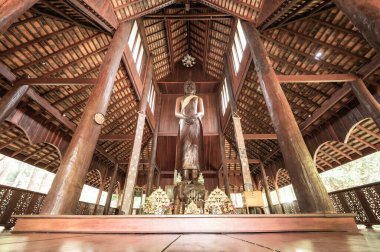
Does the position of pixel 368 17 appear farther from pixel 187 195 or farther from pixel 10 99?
pixel 10 99

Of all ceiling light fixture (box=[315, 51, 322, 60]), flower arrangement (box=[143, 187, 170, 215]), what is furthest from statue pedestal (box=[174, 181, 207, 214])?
ceiling light fixture (box=[315, 51, 322, 60])

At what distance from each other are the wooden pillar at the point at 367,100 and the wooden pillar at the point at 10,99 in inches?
466

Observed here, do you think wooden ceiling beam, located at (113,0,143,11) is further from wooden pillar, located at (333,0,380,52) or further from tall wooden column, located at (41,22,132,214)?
wooden pillar, located at (333,0,380,52)

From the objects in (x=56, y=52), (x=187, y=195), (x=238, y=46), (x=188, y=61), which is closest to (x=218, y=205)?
(x=187, y=195)

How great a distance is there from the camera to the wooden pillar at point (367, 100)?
5733 millimetres

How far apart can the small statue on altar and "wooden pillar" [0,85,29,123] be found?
222 inches

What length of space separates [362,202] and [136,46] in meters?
13.2

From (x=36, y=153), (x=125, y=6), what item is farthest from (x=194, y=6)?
(x=36, y=153)

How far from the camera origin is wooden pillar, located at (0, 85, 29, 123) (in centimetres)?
591

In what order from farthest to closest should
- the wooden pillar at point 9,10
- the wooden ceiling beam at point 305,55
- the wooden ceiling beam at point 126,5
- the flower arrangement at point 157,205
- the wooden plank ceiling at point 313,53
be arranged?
1. the wooden ceiling beam at point 305,55
2. the wooden ceiling beam at point 126,5
3. the wooden plank ceiling at point 313,53
4. the flower arrangement at point 157,205
5. the wooden pillar at point 9,10

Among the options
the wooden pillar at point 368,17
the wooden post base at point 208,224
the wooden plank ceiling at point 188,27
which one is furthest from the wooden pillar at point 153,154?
the wooden pillar at point 368,17

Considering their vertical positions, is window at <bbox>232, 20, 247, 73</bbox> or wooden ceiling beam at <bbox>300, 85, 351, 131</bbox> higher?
window at <bbox>232, 20, 247, 73</bbox>

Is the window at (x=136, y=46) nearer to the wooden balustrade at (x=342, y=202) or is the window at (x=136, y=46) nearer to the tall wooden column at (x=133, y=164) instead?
the tall wooden column at (x=133, y=164)

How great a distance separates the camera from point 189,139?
5.67m
